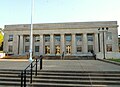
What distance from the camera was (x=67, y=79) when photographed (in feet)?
26.5

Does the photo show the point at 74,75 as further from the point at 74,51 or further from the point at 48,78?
the point at 74,51

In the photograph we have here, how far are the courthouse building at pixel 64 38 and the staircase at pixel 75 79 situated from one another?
4045 centimetres

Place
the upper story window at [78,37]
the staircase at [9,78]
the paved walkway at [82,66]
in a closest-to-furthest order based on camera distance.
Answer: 1. the staircase at [9,78]
2. the paved walkway at [82,66]
3. the upper story window at [78,37]

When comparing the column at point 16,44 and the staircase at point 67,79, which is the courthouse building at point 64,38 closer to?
the column at point 16,44

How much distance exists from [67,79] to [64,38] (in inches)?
1779

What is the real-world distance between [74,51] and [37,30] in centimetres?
1384

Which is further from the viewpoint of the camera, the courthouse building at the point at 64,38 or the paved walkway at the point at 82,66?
the courthouse building at the point at 64,38

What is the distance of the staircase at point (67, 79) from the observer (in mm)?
7539

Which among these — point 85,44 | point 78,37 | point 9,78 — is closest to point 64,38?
point 78,37

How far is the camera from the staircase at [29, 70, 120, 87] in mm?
7523

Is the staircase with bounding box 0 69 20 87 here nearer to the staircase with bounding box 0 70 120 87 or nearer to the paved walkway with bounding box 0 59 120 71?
the staircase with bounding box 0 70 120 87

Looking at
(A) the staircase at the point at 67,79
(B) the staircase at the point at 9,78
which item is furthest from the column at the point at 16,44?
(A) the staircase at the point at 67,79

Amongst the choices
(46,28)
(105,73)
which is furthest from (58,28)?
(105,73)

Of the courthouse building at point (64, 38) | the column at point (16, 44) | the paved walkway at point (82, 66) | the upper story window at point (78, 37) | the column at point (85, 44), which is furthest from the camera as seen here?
the column at point (16, 44)
